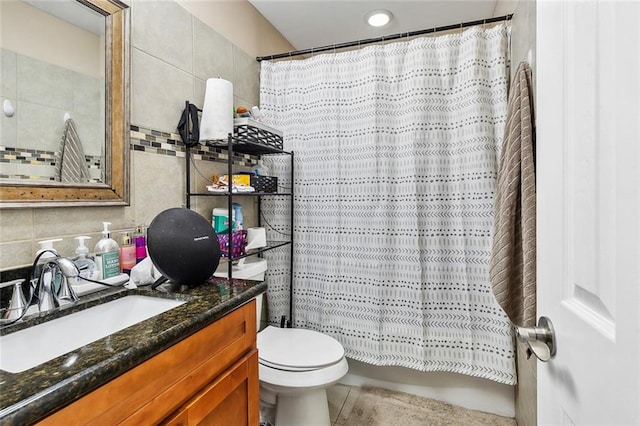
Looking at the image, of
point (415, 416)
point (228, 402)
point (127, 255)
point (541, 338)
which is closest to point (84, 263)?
point (127, 255)

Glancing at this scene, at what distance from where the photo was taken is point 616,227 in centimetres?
42

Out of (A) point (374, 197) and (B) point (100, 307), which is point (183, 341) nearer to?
(B) point (100, 307)

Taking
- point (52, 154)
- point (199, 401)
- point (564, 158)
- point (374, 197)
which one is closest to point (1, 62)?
point (52, 154)

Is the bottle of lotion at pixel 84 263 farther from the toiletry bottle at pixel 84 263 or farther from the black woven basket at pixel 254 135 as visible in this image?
the black woven basket at pixel 254 135

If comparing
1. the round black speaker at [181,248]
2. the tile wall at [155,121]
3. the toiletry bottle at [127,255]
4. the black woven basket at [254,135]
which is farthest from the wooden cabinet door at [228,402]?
the black woven basket at [254,135]

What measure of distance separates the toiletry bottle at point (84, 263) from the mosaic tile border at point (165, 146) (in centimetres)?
42

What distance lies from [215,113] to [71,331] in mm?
1049

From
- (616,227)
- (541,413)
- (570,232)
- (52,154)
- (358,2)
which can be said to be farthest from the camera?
(358,2)

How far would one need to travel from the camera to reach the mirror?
0.98 metres

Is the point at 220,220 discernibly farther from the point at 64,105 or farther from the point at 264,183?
the point at 64,105

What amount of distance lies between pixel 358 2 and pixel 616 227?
2.07 metres

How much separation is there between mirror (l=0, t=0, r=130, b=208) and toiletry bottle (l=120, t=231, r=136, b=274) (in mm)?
147

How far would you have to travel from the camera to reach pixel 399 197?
1.83 metres

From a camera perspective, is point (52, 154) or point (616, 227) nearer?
point (616, 227)
